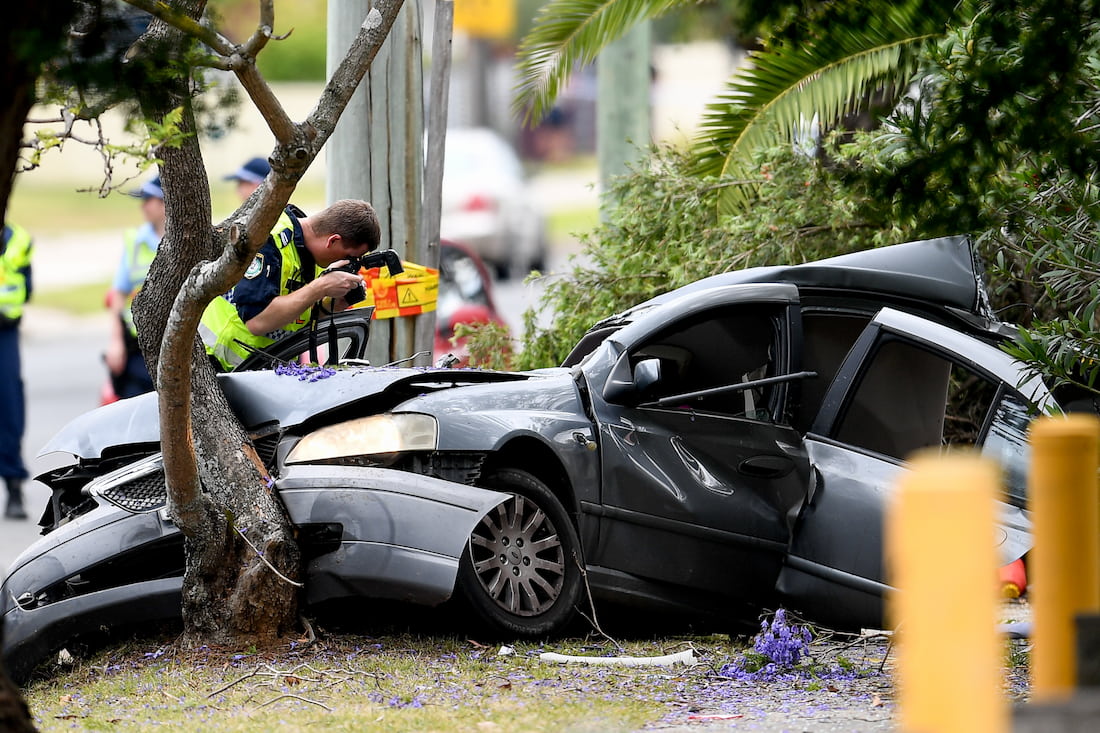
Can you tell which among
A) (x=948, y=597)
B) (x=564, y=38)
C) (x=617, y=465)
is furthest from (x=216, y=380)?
(x=564, y=38)

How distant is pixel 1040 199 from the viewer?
253 inches

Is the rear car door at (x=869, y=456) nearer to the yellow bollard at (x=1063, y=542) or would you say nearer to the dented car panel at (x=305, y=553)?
the dented car panel at (x=305, y=553)

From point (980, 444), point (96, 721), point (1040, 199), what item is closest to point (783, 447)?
point (980, 444)

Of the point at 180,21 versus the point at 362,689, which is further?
the point at 362,689

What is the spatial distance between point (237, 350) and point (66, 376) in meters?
12.8

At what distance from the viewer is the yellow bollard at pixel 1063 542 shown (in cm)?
350

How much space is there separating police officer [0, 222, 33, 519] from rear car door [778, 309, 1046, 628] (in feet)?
21.3

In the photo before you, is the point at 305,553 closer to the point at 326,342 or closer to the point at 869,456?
the point at 326,342

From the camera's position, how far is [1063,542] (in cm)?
356

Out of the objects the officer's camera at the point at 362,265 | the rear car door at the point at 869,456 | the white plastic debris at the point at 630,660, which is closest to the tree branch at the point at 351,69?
the officer's camera at the point at 362,265

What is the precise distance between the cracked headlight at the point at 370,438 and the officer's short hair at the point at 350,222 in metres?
1.27

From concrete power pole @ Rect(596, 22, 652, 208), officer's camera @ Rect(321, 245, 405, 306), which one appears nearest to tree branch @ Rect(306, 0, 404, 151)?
officer's camera @ Rect(321, 245, 405, 306)

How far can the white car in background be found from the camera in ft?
83.1

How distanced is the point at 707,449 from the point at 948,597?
373 cm
